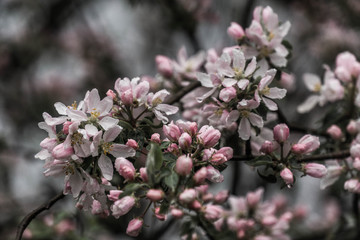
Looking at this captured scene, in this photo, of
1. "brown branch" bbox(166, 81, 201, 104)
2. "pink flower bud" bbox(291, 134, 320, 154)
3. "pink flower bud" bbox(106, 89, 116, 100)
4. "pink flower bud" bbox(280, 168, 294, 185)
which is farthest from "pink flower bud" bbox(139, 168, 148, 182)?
"brown branch" bbox(166, 81, 201, 104)

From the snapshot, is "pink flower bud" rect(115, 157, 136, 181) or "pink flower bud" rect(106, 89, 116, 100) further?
"pink flower bud" rect(106, 89, 116, 100)

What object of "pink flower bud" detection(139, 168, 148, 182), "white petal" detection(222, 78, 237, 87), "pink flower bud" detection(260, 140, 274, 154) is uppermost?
"white petal" detection(222, 78, 237, 87)

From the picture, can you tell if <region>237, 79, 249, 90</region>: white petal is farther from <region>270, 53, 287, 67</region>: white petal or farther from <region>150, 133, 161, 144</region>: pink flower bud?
<region>270, 53, 287, 67</region>: white petal

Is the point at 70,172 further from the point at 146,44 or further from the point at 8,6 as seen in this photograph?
the point at 146,44

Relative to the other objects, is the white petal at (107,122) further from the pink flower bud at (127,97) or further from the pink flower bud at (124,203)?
the pink flower bud at (124,203)

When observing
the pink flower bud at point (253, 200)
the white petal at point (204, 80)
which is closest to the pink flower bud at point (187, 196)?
the white petal at point (204, 80)

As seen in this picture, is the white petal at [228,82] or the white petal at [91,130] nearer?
the white petal at [91,130]

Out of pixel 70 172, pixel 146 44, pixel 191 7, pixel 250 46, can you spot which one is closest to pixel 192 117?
pixel 250 46
